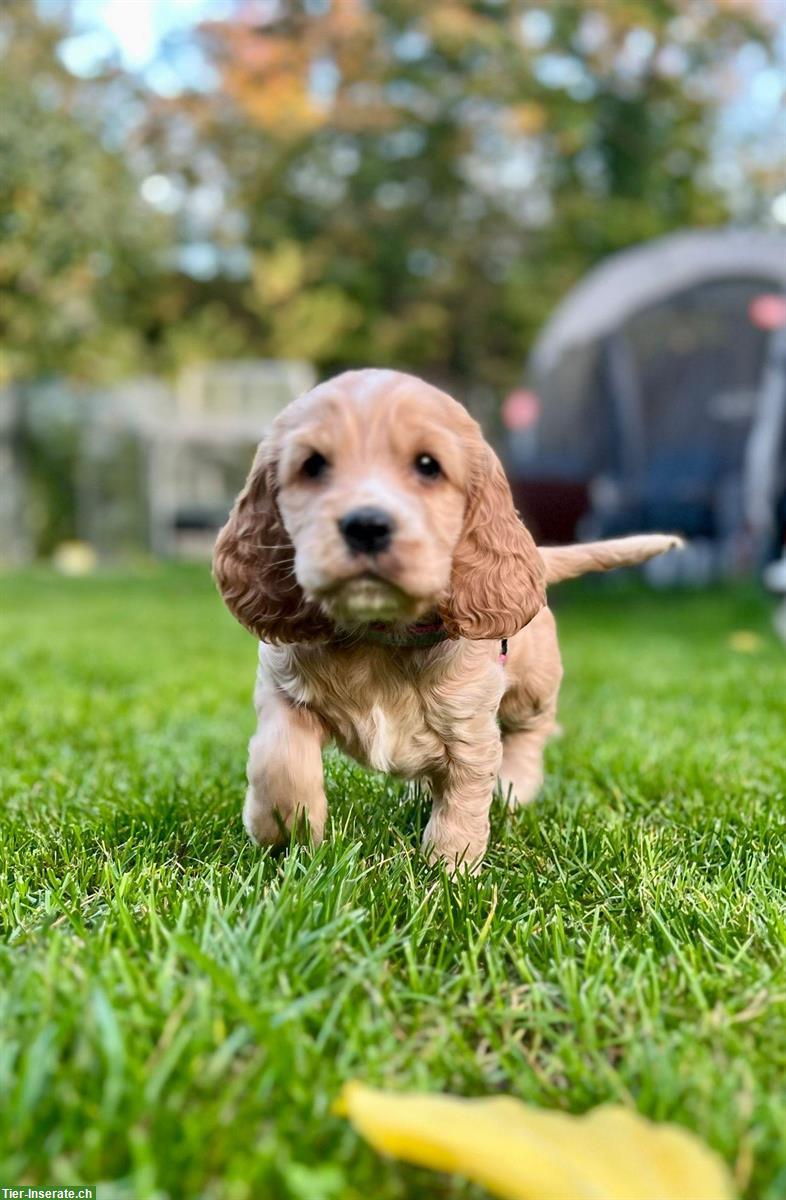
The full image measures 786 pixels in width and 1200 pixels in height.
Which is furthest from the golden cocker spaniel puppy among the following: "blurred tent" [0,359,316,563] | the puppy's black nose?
"blurred tent" [0,359,316,563]

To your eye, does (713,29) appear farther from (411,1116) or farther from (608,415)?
(411,1116)

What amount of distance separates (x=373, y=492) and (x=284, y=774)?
0.61m

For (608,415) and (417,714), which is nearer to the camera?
(417,714)

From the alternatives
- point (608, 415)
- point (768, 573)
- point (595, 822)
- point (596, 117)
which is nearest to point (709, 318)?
point (608, 415)

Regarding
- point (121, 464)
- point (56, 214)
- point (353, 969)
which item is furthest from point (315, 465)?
point (121, 464)

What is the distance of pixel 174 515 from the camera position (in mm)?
17812

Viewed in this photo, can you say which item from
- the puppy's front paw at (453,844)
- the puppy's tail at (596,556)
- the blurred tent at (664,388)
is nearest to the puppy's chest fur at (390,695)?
the puppy's front paw at (453,844)

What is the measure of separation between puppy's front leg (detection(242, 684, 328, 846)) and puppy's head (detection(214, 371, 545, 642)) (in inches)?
6.4

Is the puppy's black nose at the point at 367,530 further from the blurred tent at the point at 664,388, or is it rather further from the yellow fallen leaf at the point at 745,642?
the blurred tent at the point at 664,388

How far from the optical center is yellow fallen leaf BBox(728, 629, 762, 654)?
6434 mm

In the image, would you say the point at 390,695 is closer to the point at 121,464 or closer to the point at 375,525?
the point at 375,525

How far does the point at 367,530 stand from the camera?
1689mm

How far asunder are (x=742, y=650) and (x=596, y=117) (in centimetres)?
1371

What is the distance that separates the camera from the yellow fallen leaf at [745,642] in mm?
6434
